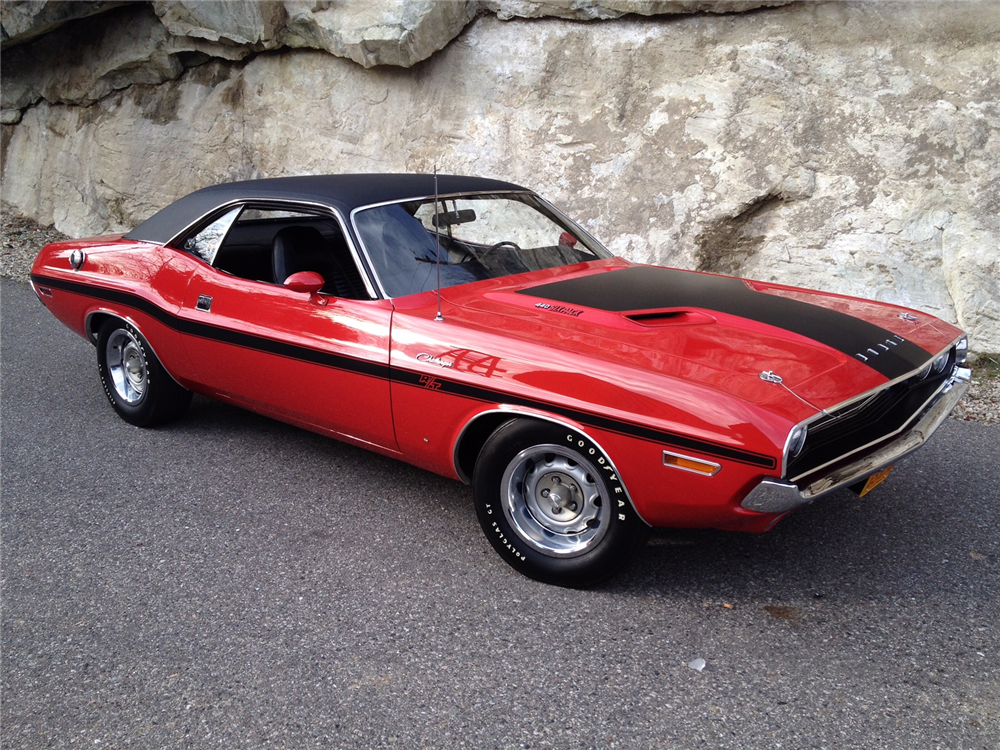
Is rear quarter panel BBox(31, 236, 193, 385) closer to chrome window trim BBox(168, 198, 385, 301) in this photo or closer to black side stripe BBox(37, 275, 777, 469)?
black side stripe BBox(37, 275, 777, 469)

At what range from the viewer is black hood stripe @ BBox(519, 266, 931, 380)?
122 inches

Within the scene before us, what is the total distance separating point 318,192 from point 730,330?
202 centimetres

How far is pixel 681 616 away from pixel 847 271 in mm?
4285

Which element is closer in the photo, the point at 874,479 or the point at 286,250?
the point at 874,479

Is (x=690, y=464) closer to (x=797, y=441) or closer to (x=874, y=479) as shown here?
(x=797, y=441)

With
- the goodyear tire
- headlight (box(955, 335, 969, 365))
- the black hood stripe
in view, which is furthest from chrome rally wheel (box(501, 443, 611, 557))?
the goodyear tire

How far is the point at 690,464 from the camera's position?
2619 mm

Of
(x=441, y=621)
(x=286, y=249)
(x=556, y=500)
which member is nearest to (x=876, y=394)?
(x=556, y=500)

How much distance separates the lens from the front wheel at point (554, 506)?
9.39 ft

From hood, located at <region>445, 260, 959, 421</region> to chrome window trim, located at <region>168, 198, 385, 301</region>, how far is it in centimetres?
35

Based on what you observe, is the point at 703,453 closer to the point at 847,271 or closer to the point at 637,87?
the point at 847,271

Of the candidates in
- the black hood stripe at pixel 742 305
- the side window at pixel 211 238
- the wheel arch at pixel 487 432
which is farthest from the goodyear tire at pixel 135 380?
the black hood stripe at pixel 742 305

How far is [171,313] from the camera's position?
420cm

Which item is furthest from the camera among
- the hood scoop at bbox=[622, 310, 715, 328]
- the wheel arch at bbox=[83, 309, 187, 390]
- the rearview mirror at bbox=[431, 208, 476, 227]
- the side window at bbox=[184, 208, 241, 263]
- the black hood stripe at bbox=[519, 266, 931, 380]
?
the wheel arch at bbox=[83, 309, 187, 390]
